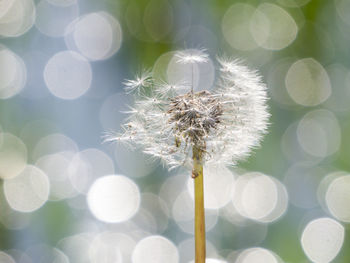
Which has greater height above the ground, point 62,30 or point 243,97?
point 62,30

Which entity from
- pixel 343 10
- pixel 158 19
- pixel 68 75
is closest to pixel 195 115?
pixel 158 19

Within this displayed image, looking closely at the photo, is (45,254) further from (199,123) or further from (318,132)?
(199,123)


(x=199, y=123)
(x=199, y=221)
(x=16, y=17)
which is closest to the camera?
(x=199, y=221)

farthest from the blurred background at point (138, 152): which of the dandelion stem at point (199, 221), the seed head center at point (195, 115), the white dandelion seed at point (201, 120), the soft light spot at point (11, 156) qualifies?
the dandelion stem at point (199, 221)

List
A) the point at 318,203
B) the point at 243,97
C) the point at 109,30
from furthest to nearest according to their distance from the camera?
1. the point at 109,30
2. the point at 318,203
3. the point at 243,97

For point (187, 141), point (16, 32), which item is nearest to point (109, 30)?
point (16, 32)

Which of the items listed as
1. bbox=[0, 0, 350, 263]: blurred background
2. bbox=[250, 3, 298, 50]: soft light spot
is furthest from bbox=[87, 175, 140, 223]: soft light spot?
bbox=[250, 3, 298, 50]: soft light spot

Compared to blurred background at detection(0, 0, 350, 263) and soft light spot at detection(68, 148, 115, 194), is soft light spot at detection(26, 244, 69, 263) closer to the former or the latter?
blurred background at detection(0, 0, 350, 263)

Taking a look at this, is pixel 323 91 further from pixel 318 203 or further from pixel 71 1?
pixel 71 1
